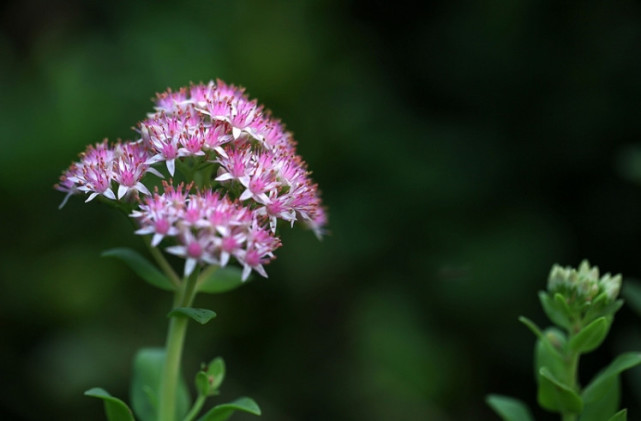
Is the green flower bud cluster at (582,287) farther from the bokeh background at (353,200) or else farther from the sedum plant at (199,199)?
the bokeh background at (353,200)

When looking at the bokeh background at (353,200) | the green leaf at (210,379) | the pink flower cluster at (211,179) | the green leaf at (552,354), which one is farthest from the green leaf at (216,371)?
the bokeh background at (353,200)

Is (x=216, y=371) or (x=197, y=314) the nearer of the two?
(x=197, y=314)

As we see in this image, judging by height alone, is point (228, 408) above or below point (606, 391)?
below

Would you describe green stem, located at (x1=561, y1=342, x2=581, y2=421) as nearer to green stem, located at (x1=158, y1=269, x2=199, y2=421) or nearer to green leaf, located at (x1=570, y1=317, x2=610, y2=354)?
green leaf, located at (x1=570, y1=317, x2=610, y2=354)

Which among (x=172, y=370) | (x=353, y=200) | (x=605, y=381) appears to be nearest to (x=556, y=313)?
(x=605, y=381)

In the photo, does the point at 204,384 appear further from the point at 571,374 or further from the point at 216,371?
the point at 571,374

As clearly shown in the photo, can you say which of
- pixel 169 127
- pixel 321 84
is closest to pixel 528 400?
pixel 321 84

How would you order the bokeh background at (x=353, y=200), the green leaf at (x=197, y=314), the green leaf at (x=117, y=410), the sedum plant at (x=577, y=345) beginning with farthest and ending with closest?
1. the bokeh background at (x=353, y=200)
2. the sedum plant at (x=577, y=345)
3. the green leaf at (x=117, y=410)
4. the green leaf at (x=197, y=314)
